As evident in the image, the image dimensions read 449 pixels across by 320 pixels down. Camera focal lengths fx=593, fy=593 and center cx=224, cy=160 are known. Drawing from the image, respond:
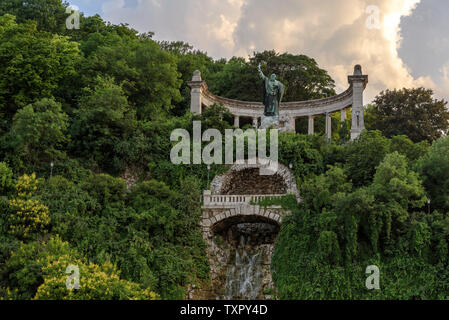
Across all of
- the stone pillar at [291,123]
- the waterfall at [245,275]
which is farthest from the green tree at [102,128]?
the stone pillar at [291,123]

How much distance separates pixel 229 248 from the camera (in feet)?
105

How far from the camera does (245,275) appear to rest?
3030 cm

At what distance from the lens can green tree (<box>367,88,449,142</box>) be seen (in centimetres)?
4303

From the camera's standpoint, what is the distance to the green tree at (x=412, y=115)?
43031mm

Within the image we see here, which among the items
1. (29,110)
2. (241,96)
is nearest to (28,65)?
(29,110)

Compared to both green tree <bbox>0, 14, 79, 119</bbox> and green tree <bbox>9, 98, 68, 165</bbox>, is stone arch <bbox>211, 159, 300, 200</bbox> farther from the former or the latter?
green tree <bbox>0, 14, 79, 119</bbox>

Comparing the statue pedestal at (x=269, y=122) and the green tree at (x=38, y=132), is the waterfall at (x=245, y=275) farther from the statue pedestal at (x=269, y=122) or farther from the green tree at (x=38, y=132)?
the green tree at (x=38, y=132)

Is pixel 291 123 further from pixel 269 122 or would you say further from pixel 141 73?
pixel 141 73

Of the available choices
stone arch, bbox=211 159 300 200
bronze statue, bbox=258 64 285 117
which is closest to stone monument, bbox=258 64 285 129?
bronze statue, bbox=258 64 285 117

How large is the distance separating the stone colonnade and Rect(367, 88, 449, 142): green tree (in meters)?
2.54

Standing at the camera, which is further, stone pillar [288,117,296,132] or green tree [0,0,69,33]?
green tree [0,0,69,33]

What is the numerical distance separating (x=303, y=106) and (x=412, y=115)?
345 inches

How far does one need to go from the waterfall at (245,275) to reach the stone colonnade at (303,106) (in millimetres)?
14481
